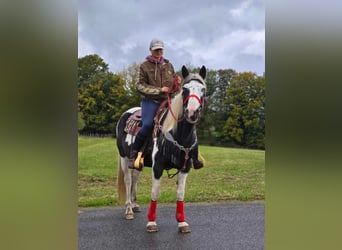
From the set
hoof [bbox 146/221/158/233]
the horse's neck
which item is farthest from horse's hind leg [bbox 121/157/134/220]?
Answer: the horse's neck

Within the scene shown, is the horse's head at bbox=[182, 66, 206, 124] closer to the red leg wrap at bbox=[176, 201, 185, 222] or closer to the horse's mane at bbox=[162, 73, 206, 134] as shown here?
the horse's mane at bbox=[162, 73, 206, 134]

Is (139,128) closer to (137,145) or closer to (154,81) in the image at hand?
(137,145)

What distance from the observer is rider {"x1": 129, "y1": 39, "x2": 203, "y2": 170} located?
4527 mm

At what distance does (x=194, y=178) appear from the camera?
28.8 feet

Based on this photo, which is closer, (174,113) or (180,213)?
(174,113)

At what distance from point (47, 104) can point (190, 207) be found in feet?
17.3

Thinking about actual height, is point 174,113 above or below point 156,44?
below

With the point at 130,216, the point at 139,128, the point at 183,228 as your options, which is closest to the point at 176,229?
the point at 183,228

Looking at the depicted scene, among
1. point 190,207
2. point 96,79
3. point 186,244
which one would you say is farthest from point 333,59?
point 96,79

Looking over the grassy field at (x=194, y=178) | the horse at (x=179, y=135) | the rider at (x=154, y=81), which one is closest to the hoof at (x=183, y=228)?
the horse at (x=179, y=135)

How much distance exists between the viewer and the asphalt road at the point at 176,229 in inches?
162

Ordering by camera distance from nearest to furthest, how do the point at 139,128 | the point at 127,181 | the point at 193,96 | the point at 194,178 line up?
the point at 193,96, the point at 139,128, the point at 127,181, the point at 194,178

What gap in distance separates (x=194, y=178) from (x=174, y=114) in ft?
15.5

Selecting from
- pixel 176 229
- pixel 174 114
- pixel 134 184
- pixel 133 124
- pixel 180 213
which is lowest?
pixel 176 229
